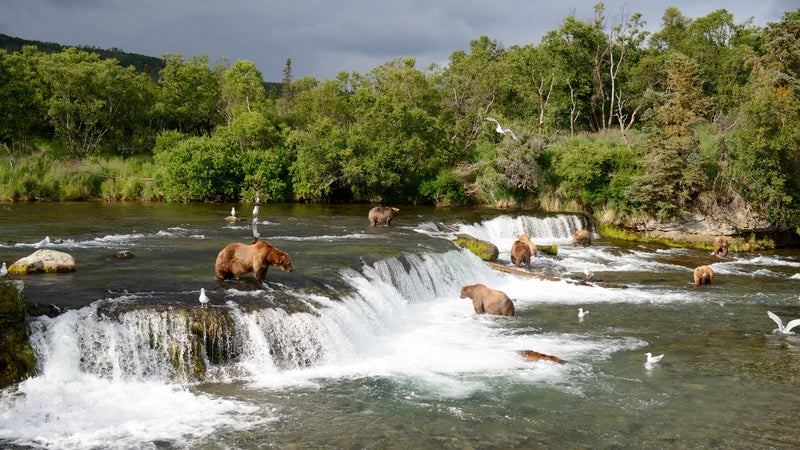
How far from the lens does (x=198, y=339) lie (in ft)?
35.9

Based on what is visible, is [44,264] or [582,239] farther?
[582,239]

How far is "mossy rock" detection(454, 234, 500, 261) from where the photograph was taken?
75.0 ft

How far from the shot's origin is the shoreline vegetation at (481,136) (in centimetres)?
2981

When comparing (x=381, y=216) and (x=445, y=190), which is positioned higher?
(x=445, y=190)

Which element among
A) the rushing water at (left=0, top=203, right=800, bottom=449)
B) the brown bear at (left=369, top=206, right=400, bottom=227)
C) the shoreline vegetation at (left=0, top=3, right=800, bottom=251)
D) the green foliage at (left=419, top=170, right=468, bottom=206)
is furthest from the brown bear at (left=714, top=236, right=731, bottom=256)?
the green foliage at (left=419, top=170, right=468, bottom=206)

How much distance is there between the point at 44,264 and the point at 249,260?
4616mm

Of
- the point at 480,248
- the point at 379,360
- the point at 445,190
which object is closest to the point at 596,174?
the point at 445,190

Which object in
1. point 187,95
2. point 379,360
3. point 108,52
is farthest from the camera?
point 108,52

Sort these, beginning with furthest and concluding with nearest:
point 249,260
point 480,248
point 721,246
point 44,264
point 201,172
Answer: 1. point 201,172
2. point 721,246
3. point 480,248
4. point 44,264
5. point 249,260

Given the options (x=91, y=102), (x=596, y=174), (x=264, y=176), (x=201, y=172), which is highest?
(x=91, y=102)

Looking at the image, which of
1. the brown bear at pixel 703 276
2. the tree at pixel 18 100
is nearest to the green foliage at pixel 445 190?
the brown bear at pixel 703 276

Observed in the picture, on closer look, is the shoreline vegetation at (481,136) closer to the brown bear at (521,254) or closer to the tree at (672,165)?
the tree at (672,165)

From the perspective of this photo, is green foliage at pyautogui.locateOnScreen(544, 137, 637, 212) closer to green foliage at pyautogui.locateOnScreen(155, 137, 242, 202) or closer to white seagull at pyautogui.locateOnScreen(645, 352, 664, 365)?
green foliage at pyautogui.locateOnScreen(155, 137, 242, 202)

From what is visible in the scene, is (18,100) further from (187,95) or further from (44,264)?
(44,264)
